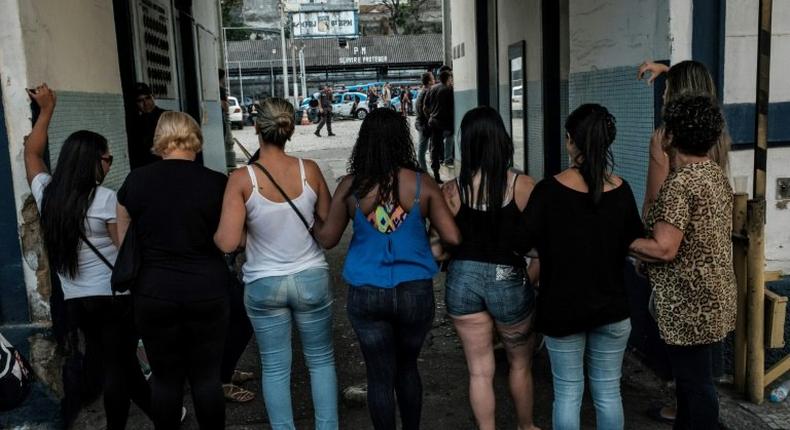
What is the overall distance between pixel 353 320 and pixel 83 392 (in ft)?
6.62

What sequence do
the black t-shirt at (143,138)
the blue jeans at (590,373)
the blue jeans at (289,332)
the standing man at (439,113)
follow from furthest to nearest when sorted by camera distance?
1. the standing man at (439,113)
2. the black t-shirt at (143,138)
3. the blue jeans at (289,332)
4. the blue jeans at (590,373)

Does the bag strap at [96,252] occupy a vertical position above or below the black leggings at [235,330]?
above

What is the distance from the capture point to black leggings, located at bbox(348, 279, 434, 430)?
3.36 m

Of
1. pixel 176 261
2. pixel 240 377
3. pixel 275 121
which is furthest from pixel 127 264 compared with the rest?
pixel 240 377

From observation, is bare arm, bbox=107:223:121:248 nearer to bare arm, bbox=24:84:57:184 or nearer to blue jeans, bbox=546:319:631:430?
bare arm, bbox=24:84:57:184

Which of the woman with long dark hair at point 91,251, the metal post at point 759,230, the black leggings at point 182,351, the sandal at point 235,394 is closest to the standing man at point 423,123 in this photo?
the sandal at point 235,394

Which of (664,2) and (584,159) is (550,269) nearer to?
(584,159)

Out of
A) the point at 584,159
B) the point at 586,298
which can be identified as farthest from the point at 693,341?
the point at 584,159

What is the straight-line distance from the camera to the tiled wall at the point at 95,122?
4359 mm

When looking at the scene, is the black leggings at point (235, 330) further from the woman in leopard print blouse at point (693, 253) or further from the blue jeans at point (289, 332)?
the woman in leopard print blouse at point (693, 253)

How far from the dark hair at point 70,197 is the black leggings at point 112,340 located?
25 cm

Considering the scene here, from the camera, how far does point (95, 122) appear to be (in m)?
4.99

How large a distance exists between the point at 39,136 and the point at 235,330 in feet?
4.79

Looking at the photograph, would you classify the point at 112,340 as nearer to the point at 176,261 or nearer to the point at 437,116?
the point at 176,261
